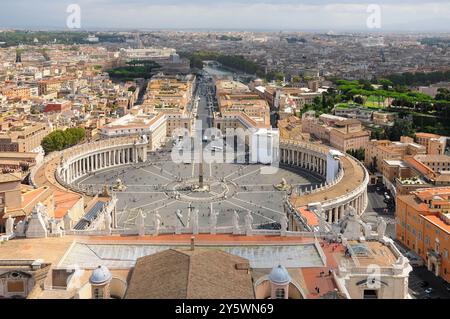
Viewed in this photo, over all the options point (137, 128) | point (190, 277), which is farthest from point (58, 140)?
point (190, 277)

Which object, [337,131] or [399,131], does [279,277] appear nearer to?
[337,131]

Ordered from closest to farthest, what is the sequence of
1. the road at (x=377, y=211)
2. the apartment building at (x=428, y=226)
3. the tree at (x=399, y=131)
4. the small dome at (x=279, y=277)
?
the small dome at (x=279, y=277)
the apartment building at (x=428, y=226)
the road at (x=377, y=211)
the tree at (x=399, y=131)

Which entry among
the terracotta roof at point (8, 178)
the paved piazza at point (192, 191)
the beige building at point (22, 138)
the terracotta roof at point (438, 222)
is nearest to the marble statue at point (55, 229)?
the terracotta roof at point (8, 178)

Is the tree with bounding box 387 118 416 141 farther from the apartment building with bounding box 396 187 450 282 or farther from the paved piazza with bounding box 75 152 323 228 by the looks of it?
the apartment building with bounding box 396 187 450 282

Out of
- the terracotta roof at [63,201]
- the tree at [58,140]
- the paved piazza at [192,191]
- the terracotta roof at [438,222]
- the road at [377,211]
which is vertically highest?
the tree at [58,140]

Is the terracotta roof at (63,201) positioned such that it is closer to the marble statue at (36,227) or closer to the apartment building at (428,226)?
the marble statue at (36,227)

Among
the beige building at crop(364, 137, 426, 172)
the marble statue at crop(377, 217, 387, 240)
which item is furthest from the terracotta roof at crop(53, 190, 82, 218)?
the beige building at crop(364, 137, 426, 172)
